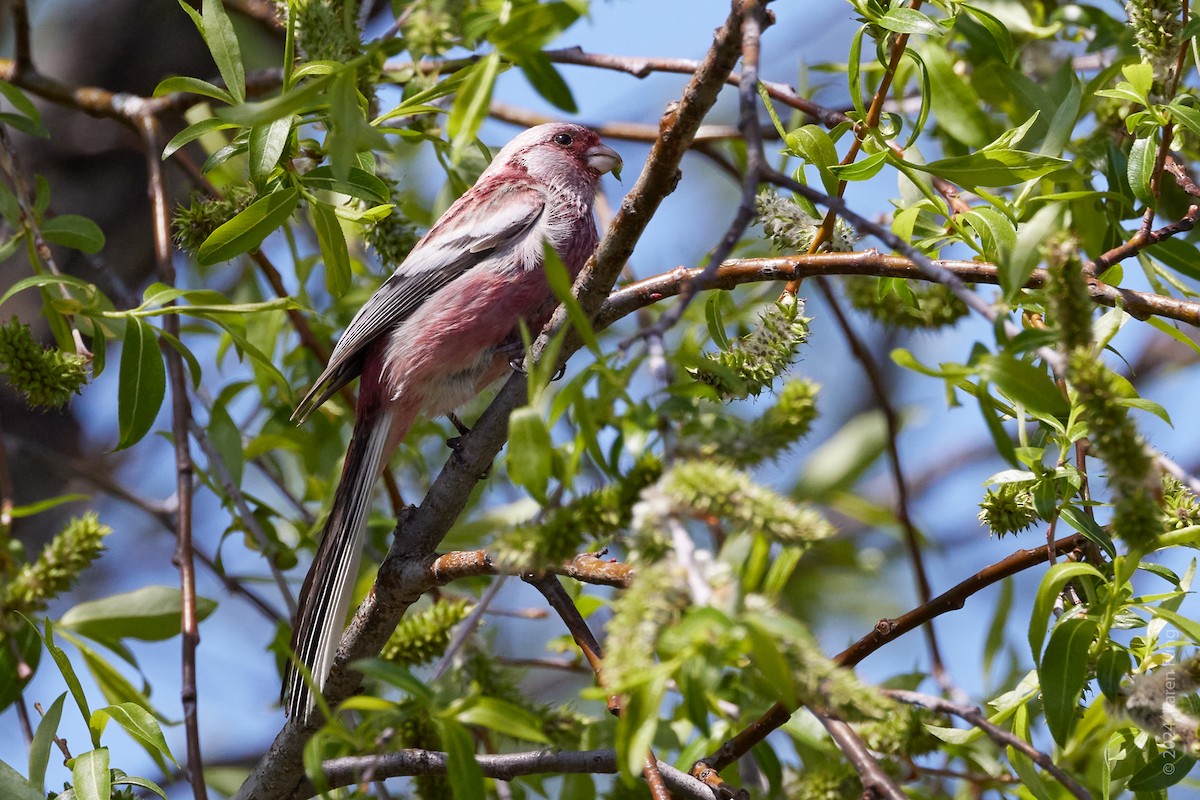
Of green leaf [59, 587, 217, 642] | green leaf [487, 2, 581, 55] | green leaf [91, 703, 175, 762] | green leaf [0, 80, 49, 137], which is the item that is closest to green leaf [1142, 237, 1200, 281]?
green leaf [487, 2, 581, 55]

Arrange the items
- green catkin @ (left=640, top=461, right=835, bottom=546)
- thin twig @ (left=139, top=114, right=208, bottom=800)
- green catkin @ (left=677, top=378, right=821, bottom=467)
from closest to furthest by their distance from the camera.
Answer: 1. green catkin @ (left=640, top=461, right=835, bottom=546)
2. green catkin @ (left=677, top=378, right=821, bottom=467)
3. thin twig @ (left=139, top=114, right=208, bottom=800)

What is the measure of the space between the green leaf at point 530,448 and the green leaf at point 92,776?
1.52 m

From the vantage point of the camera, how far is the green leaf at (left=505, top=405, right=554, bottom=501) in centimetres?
179

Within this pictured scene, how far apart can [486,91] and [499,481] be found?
3842mm

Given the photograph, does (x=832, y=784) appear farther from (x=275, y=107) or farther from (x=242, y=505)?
(x=275, y=107)

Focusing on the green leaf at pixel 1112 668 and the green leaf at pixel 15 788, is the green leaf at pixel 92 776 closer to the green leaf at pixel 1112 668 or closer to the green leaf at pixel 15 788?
the green leaf at pixel 15 788

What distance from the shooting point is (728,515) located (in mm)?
1638

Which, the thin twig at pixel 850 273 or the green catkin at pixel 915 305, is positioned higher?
the green catkin at pixel 915 305

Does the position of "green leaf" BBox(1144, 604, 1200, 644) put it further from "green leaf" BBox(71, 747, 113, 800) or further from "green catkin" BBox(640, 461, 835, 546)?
"green leaf" BBox(71, 747, 113, 800)

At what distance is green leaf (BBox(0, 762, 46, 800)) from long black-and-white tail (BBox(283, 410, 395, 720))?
0.71 meters

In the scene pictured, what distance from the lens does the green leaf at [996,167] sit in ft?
8.95

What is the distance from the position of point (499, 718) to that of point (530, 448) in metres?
0.48

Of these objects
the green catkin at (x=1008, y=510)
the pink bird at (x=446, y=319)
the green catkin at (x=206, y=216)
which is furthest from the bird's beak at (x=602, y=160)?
the green catkin at (x=1008, y=510)

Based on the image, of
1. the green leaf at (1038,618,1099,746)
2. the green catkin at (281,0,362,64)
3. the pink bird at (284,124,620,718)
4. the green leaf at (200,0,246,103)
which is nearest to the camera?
the green leaf at (1038,618,1099,746)
